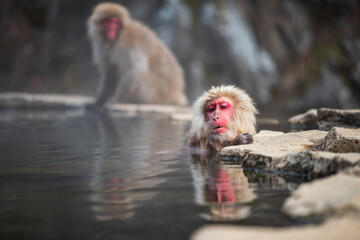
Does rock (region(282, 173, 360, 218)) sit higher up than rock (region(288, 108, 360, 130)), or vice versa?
rock (region(288, 108, 360, 130))

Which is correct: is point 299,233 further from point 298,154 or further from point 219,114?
point 219,114

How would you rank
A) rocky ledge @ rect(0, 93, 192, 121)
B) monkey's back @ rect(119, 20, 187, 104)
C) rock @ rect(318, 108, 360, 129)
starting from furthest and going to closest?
1. monkey's back @ rect(119, 20, 187, 104)
2. rocky ledge @ rect(0, 93, 192, 121)
3. rock @ rect(318, 108, 360, 129)

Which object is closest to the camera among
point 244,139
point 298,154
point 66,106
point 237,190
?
point 237,190

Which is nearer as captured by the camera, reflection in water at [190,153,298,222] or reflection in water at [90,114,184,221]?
reflection in water at [190,153,298,222]

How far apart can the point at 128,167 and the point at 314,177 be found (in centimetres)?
135

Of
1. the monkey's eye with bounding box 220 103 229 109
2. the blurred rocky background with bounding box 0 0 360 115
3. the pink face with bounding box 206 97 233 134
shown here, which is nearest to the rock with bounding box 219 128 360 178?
the pink face with bounding box 206 97 233 134

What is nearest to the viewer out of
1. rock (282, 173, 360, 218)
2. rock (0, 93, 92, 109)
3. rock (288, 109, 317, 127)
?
rock (282, 173, 360, 218)

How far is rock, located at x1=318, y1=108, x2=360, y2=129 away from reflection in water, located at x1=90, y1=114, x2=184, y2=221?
1.68 metres

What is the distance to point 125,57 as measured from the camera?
31.9ft

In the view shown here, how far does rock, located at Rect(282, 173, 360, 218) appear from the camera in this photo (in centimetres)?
173

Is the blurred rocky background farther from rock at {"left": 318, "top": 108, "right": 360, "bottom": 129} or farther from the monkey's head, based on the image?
the monkey's head

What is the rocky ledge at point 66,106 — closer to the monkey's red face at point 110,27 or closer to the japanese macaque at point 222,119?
the monkey's red face at point 110,27

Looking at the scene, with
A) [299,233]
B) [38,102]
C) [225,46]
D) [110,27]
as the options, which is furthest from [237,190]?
[225,46]

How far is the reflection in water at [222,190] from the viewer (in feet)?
6.77
